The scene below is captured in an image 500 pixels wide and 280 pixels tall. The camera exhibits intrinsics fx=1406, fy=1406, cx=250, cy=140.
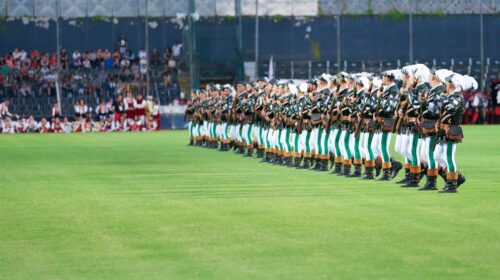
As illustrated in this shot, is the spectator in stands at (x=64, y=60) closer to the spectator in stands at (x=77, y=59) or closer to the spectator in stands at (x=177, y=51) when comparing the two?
the spectator in stands at (x=77, y=59)

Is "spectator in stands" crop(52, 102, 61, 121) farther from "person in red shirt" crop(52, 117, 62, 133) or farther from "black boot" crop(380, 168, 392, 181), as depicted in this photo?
"black boot" crop(380, 168, 392, 181)

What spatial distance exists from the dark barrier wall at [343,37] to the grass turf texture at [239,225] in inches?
1630

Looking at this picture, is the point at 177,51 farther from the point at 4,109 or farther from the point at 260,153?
the point at 260,153

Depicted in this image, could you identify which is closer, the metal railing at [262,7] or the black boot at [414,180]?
the black boot at [414,180]

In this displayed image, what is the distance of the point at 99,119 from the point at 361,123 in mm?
40782

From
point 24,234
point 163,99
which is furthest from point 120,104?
point 24,234

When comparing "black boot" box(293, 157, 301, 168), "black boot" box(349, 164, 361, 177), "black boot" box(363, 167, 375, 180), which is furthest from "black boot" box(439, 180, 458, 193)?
"black boot" box(293, 157, 301, 168)

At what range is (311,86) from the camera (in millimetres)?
33000

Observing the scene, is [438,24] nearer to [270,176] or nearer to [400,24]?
[400,24]

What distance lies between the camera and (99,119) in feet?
224

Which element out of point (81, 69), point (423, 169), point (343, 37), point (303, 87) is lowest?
point (423, 169)

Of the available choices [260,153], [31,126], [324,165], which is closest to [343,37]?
[31,126]

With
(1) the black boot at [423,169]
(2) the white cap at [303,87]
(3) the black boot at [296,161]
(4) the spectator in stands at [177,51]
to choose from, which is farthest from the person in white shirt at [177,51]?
(1) the black boot at [423,169]

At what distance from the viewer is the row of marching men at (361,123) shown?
2391 cm
